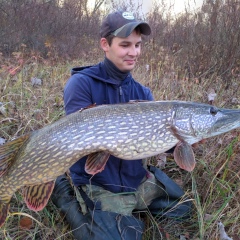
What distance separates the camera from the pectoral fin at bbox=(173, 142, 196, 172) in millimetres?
1529

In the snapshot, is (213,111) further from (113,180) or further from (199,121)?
(113,180)

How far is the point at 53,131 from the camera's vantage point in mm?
1399

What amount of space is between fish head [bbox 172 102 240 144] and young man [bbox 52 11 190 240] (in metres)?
0.41

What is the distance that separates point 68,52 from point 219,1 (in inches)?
111

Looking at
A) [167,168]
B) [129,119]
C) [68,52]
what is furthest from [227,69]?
[68,52]

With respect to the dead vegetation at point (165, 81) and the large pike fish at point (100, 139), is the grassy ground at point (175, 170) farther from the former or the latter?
the large pike fish at point (100, 139)

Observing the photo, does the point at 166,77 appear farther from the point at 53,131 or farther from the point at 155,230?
the point at 53,131

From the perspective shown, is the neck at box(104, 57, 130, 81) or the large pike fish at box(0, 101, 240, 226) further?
the neck at box(104, 57, 130, 81)

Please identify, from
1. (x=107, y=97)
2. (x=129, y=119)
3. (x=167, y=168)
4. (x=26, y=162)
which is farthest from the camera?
(x=167, y=168)

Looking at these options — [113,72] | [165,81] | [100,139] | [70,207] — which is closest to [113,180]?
[70,207]

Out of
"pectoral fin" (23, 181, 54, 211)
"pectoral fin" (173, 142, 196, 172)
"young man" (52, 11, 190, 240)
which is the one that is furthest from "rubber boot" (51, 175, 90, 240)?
"pectoral fin" (173, 142, 196, 172)

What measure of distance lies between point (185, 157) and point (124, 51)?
0.70m

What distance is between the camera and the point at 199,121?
1.54 m

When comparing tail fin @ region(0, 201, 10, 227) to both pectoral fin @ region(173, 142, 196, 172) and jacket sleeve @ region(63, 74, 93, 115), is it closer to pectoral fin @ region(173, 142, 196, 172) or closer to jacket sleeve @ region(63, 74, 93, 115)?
jacket sleeve @ region(63, 74, 93, 115)
